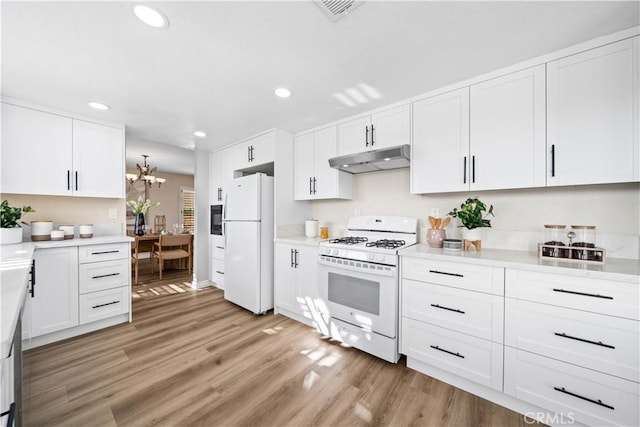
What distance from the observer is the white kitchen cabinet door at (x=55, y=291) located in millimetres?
2277

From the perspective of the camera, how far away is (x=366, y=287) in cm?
219

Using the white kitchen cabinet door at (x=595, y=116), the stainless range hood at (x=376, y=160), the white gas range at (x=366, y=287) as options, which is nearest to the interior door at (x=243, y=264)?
the white gas range at (x=366, y=287)

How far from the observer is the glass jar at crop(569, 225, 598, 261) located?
5.31 feet

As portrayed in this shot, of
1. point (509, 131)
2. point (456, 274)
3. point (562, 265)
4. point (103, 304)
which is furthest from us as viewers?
point (103, 304)

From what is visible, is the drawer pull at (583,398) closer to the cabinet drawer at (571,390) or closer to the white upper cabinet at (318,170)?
the cabinet drawer at (571,390)

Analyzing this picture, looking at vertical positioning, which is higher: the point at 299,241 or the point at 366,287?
the point at 299,241

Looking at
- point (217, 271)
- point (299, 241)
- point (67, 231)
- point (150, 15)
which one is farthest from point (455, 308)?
point (67, 231)

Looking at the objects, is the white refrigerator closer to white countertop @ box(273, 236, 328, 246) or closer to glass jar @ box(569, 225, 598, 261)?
white countertop @ box(273, 236, 328, 246)

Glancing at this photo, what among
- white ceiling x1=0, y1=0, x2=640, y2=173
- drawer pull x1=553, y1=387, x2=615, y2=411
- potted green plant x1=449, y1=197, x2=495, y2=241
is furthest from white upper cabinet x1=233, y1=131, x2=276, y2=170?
drawer pull x1=553, y1=387, x2=615, y2=411

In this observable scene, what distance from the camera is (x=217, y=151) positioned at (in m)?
4.12

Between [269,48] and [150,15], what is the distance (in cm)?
66

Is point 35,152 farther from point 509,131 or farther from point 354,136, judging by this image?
point 509,131

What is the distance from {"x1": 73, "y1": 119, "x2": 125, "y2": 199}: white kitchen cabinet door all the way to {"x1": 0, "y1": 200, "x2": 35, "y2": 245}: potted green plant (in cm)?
48

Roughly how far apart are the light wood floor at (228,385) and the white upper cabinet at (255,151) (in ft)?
6.78
